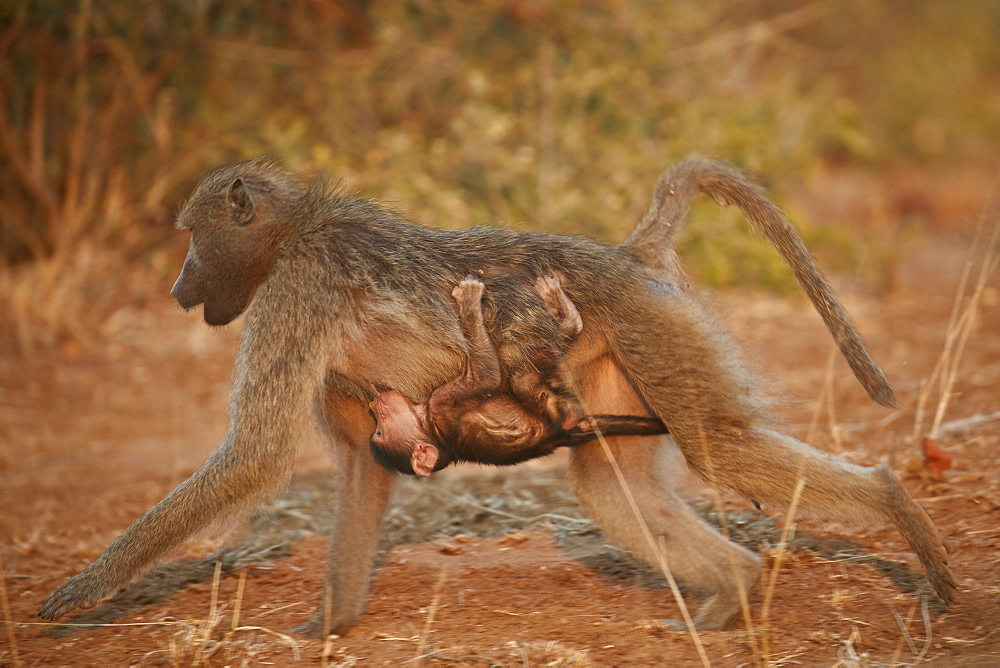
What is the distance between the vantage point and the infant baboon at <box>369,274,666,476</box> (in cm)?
283

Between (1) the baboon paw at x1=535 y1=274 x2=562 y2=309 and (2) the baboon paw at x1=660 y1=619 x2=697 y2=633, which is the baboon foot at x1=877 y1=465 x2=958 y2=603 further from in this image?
(1) the baboon paw at x1=535 y1=274 x2=562 y2=309

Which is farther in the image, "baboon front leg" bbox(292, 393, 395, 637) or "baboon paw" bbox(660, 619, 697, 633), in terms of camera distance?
"baboon front leg" bbox(292, 393, 395, 637)

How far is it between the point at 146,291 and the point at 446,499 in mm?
3975

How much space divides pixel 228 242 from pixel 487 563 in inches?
53.9

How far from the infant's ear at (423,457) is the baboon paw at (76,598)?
89cm

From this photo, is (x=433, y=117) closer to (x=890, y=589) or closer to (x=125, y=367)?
(x=125, y=367)

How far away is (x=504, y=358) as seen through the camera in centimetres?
286

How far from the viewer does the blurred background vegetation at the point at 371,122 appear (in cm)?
659

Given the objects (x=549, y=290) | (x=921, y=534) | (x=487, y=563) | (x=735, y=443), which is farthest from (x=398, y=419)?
(x=921, y=534)

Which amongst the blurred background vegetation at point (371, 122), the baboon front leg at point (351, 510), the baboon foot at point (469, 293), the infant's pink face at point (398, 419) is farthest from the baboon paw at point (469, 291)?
the blurred background vegetation at point (371, 122)

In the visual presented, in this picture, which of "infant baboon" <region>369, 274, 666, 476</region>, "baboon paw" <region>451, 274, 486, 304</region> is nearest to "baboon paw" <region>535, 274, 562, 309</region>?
"infant baboon" <region>369, 274, 666, 476</region>

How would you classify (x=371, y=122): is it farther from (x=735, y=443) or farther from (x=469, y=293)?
(x=735, y=443)

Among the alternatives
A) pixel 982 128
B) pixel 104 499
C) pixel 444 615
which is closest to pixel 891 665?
pixel 444 615

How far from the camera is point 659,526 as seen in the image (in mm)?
3012
